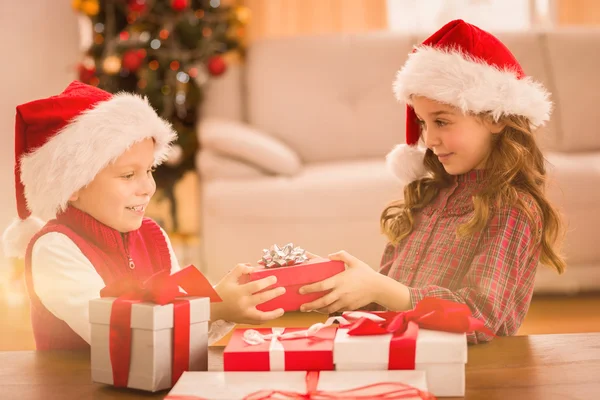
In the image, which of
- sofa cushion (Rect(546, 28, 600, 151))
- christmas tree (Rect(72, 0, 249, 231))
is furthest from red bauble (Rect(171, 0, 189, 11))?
sofa cushion (Rect(546, 28, 600, 151))

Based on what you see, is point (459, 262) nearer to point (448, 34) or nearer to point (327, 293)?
point (327, 293)

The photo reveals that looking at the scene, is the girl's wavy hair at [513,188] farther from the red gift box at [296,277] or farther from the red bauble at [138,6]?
the red bauble at [138,6]

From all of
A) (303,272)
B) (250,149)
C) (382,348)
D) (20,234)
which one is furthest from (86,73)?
(382,348)

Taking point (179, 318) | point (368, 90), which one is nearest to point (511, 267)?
point (179, 318)

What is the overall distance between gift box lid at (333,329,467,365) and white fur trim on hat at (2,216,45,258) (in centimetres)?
66

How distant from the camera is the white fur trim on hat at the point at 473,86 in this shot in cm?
129

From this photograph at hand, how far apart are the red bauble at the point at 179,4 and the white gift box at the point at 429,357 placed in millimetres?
2809

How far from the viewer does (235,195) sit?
8.87 ft

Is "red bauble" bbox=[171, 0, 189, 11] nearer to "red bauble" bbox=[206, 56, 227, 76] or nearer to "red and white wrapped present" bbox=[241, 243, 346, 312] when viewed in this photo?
"red bauble" bbox=[206, 56, 227, 76]

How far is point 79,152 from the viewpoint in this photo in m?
1.15


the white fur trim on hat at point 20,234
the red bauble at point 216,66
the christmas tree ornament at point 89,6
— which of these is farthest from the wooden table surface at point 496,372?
the christmas tree ornament at point 89,6

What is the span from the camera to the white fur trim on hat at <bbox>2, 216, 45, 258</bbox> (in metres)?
1.25

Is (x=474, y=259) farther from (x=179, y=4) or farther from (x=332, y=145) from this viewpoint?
(x=179, y=4)

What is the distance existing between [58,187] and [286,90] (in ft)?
7.32
